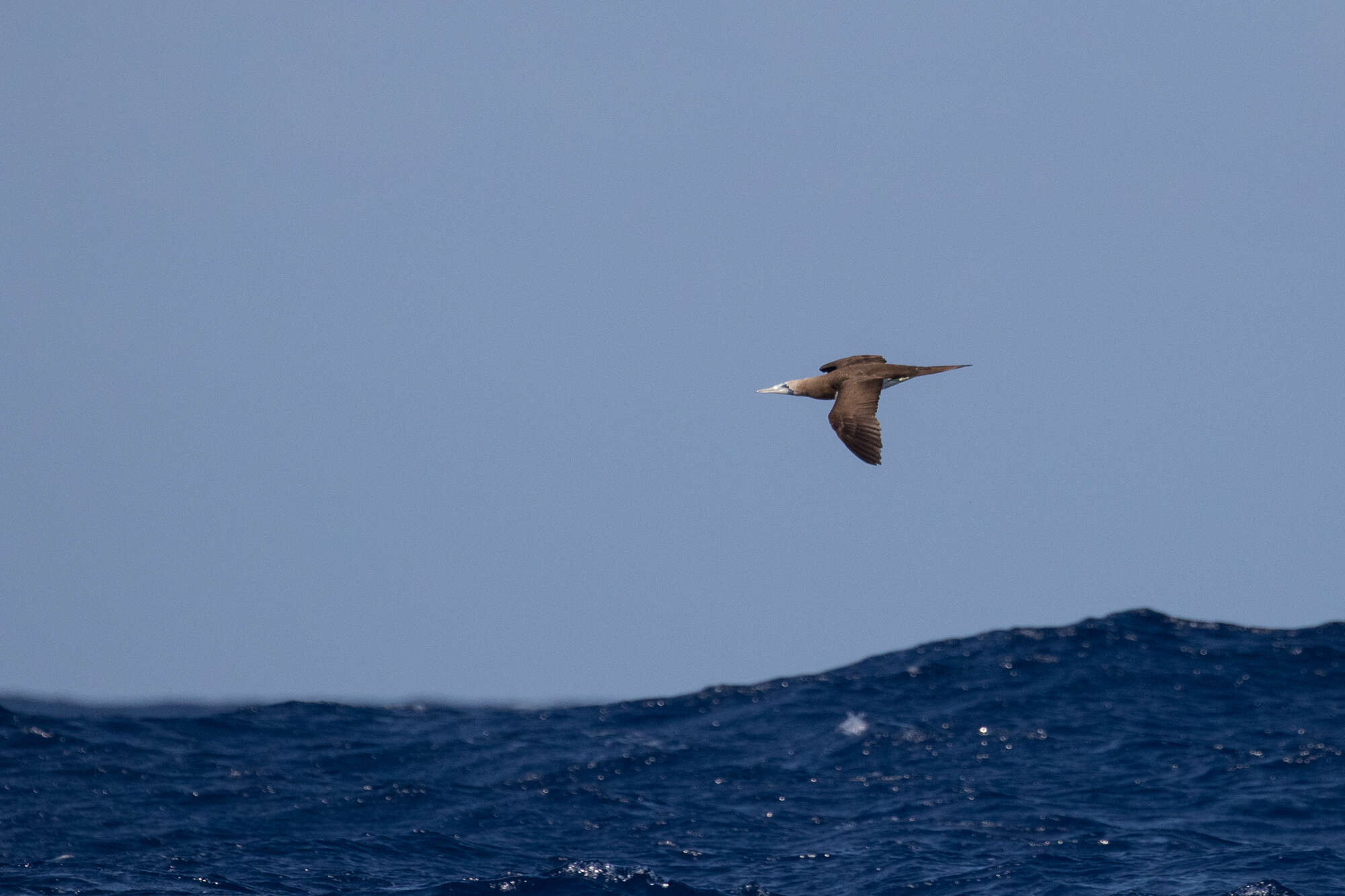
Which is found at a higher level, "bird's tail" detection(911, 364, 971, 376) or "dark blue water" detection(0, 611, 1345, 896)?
"bird's tail" detection(911, 364, 971, 376)

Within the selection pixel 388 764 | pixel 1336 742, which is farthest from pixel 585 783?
pixel 1336 742

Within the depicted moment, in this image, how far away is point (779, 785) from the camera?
946 inches

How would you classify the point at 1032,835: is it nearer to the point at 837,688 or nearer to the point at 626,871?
the point at 626,871

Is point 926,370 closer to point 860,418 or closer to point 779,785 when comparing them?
point 860,418

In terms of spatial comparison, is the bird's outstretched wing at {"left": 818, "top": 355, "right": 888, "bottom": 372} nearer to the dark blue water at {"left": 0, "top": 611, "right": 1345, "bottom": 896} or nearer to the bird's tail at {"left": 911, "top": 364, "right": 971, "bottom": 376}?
the bird's tail at {"left": 911, "top": 364, "right": 971, "bottom": 376}

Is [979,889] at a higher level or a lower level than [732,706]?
lower

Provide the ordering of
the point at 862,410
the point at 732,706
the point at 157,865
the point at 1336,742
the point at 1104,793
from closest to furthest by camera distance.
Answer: the point at 862,410 → the point at 157,865 → the point at 1104,793 → the point at 1336,742 → the point at 732,706

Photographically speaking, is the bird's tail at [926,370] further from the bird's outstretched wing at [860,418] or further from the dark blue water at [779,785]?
the dark blue water at [779,785]

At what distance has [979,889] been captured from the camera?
18.5 meters

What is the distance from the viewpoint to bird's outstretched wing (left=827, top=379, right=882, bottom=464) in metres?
16.3

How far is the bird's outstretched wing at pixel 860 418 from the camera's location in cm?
1633

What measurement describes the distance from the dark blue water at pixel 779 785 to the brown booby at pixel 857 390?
A: 5.98 metres

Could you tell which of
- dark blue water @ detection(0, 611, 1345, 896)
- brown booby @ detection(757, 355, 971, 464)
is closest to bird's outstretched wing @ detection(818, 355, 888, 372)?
brown booby @ detection(757, 355, 971, 464)

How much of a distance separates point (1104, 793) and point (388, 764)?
478 inches
